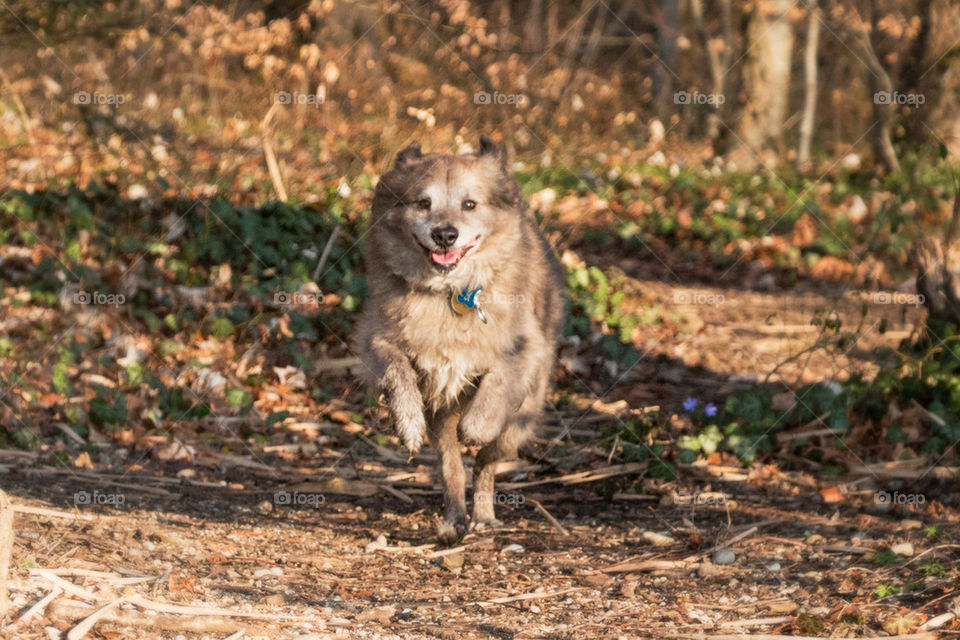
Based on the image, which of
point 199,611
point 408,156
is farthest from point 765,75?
point 199,611

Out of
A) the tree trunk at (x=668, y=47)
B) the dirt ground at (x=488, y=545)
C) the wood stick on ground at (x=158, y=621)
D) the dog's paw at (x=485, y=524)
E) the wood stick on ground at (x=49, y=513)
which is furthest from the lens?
the tree trunk at (x=668, y=47)

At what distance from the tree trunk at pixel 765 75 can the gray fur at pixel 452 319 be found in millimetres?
9685

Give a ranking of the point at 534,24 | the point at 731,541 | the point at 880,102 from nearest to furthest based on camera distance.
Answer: the point at 731,541 → the point at 880,102 → the point at 534,24

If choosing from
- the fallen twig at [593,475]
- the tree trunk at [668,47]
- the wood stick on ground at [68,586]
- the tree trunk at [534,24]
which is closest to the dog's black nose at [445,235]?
the fallen twig at [593,475]

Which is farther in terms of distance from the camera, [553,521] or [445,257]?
[553,521]

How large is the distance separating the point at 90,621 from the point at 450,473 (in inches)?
95.0

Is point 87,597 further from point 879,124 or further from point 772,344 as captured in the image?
point 879,124

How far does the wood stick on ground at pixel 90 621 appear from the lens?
3588mm

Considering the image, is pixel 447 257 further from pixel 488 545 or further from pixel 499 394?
pixel 488 545

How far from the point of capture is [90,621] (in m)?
3.69

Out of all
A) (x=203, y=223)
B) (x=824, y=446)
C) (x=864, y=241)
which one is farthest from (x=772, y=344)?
(x=203, y=223)

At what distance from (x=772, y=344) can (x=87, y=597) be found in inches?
248

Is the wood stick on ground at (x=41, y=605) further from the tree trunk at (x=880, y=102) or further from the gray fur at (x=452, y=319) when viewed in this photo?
the tree trunk at (x=880, y=102)

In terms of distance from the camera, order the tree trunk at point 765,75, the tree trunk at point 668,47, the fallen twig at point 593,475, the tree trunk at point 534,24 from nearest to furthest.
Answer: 1. the fallen twig at point 593,475
2. the tree trunk at point 765,75
3. the tree trunk at point 668,47
4. the tree trunk at point 534,24
